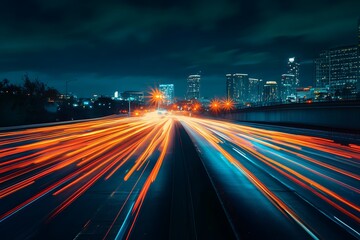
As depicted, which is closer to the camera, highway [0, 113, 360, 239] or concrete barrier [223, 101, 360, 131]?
highway [0, 113, 360, 239]

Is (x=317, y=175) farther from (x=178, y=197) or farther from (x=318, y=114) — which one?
(x=318, y=114)

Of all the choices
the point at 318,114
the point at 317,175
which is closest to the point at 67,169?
the point at 317,175

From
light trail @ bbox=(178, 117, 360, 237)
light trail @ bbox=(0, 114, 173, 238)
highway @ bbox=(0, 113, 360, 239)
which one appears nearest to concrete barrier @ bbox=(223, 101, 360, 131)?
light trail @ bbox=(178, 117, 360, 237)

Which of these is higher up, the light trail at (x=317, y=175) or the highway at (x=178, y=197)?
the highway at (x=178, y=197)

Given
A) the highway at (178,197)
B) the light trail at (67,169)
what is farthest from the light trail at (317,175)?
the light trail at (67,169)

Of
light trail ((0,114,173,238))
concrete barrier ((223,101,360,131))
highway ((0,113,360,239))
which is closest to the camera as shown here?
highway ((0,113,360,239))

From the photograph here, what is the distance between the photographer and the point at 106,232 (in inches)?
324

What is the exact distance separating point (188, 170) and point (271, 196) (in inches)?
214

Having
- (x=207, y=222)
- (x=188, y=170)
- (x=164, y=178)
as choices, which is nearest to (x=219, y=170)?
(x=188, y=170)

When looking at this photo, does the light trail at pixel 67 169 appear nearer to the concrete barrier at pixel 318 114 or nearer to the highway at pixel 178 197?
the highway at pixel 178 197

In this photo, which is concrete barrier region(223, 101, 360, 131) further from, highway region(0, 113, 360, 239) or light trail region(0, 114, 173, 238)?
light trail region(0, 114, 173, 238)

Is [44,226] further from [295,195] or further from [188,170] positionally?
[188,170]

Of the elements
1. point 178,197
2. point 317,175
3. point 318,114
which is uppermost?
point 318,114

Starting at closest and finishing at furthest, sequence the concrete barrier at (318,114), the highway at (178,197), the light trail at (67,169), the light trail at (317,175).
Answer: the highway at (178,197), the light trail at (317,175), the light trail at (67,169), the concrete barrier at (318,114)
